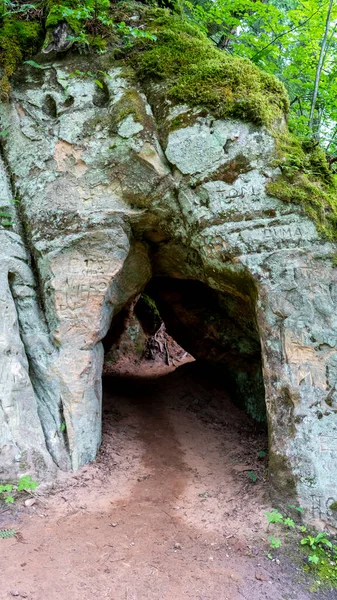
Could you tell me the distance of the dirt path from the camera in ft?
11.5

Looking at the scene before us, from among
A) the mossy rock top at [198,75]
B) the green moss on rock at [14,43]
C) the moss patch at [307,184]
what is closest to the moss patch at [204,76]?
the mossy rock top at [198,75]

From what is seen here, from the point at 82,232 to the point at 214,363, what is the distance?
4.40 meters

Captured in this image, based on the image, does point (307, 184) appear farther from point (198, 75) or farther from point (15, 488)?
point (15, 488)

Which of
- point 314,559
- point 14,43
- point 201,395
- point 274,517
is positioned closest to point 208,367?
point 201,395

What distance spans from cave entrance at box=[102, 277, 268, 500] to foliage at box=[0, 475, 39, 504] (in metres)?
1.38

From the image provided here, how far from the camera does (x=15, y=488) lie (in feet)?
15.1

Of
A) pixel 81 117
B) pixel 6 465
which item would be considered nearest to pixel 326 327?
pixel 6 465

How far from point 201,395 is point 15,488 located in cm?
442

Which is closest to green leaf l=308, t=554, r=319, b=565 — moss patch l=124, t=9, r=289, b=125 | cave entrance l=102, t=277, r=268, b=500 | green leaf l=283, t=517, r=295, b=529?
green leaf l=283, t=517, r=295, b=529

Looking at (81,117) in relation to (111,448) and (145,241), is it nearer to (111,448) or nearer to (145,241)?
(145,241)

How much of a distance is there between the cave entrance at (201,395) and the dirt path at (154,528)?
0.04 metres

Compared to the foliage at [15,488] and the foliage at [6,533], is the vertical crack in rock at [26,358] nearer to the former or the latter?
the foliage at [15,488]

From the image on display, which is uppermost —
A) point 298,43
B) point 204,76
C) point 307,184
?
point 298,43

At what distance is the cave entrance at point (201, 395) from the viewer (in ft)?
19.6
